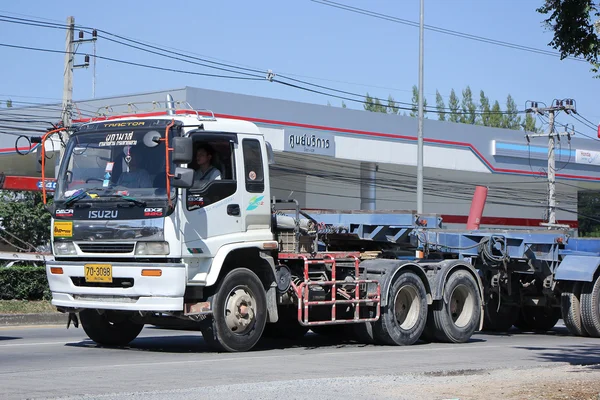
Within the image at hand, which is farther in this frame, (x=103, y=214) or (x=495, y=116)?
(x=495, y=116)

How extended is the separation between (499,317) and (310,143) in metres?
18.5

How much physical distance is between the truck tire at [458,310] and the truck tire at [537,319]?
3.58m

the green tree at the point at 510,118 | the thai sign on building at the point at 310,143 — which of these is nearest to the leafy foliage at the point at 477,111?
the green tree at the point at 510,118

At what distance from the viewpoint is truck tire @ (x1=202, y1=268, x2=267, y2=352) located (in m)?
12.2

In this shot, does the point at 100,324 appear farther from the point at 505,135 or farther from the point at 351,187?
the point at 505,135

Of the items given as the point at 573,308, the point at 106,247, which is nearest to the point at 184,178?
the point at 106,247

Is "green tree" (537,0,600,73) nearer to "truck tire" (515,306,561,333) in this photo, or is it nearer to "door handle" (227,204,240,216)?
"door handle" (227,204,240,216)

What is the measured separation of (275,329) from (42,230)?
605 inches

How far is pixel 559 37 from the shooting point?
1101 cm

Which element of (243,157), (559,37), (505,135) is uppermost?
(505,135)

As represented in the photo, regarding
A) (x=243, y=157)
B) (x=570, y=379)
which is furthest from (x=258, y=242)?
(x=570, y=379)

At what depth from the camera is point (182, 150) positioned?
1143cm

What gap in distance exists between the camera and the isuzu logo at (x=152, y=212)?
1166 centimetres

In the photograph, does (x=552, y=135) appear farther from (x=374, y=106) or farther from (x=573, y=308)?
(x=374, y=106)
